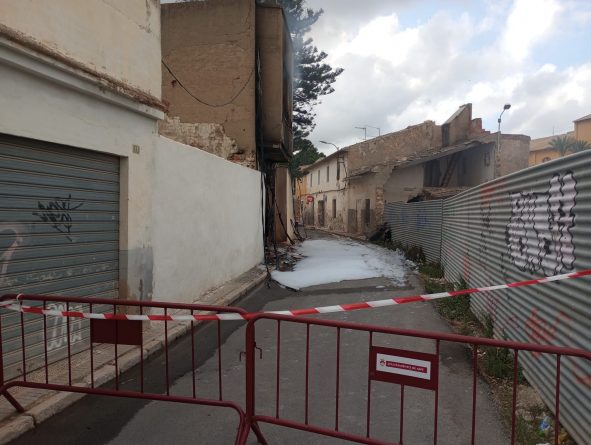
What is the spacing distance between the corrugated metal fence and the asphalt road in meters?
0.60

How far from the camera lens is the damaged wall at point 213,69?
14344 millimetres

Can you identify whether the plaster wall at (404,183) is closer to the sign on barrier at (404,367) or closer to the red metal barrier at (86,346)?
the red metal barrier at (86,346)

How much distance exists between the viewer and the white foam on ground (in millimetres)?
11391

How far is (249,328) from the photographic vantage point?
3152mm

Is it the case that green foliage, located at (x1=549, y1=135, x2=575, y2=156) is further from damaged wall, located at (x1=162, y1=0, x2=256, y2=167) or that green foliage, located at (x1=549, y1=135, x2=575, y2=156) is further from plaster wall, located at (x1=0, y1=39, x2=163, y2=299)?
plaster wall, located at (x1=0, y1=39, x2=163, y2=299)

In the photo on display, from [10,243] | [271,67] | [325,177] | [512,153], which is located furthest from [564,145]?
[10,243]

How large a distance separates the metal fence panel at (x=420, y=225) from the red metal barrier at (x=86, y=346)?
33.6 feet

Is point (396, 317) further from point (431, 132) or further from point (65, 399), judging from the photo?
point (431, 132)

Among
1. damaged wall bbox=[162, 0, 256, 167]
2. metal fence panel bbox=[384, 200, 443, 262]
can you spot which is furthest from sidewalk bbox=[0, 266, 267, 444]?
metal fence panel bbox=[384, 200, 443, 262]

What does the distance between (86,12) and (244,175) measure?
7.24m

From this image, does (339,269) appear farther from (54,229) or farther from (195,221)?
(54,229)

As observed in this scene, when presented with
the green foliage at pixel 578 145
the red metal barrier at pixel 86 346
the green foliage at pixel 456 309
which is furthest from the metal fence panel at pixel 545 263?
the green foliage at pixel 578 145

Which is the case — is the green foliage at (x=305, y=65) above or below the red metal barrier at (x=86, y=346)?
above

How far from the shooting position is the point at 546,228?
14.0 feet
